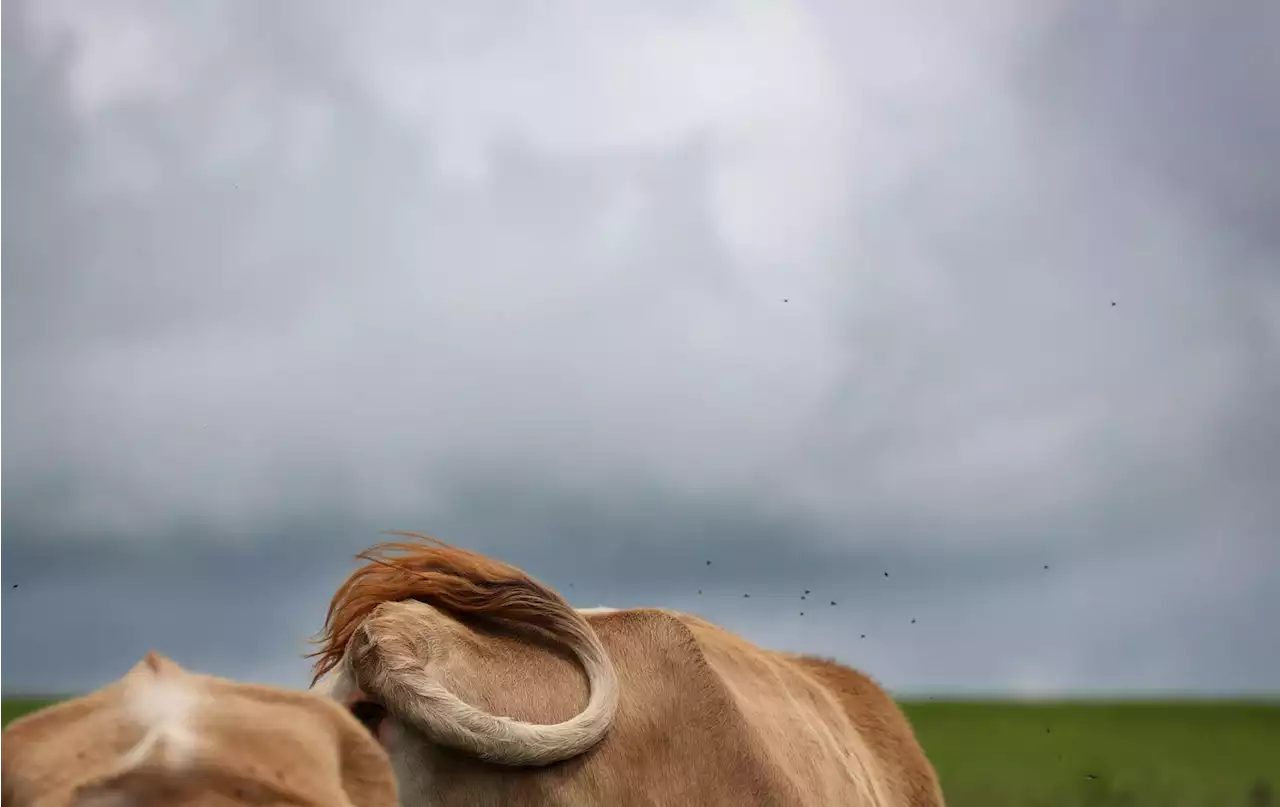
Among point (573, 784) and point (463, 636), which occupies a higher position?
point (463, 636)

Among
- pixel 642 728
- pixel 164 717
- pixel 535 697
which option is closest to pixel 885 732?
pixel 642 728

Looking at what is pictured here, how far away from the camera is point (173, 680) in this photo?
179cm

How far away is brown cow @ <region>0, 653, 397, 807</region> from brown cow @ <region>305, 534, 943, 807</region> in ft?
5.07

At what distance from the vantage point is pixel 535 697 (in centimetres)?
353

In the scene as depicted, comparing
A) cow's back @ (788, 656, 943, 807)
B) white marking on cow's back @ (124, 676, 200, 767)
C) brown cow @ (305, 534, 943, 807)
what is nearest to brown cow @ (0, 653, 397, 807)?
white marking on cow's back @ (124, 676, 200, 767)

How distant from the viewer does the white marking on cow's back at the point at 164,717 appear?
5.22 feet

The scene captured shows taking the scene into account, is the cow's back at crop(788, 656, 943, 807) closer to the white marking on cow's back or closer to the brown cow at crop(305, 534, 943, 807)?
the brown cow at crop(305, 534, 943, 807)

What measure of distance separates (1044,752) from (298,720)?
62.2ft

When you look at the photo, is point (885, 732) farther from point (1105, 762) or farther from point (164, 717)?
point (1105, 762)

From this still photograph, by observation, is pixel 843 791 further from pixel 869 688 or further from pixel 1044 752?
pixel 1044 752

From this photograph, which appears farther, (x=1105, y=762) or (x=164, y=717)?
(x=1105, y=762)

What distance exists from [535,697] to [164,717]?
1.93 m

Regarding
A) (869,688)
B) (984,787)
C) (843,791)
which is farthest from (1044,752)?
(843,791)

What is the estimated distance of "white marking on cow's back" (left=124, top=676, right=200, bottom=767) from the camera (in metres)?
1.59
